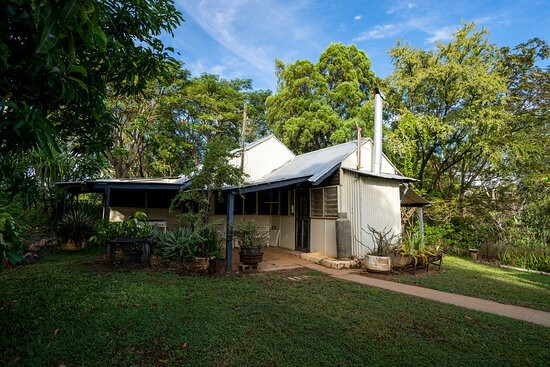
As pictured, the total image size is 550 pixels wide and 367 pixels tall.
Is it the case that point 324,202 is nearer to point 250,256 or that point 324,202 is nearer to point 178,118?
point 250,256

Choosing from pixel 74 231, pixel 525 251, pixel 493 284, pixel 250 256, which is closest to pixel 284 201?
pixel 250 256

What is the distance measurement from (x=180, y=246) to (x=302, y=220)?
4674mm

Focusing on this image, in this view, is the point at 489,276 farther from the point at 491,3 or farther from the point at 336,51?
the point at 336,51

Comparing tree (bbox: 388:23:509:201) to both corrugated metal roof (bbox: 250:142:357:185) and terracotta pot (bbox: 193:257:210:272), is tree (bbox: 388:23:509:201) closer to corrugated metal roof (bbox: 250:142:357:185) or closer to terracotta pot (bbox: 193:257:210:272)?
corrugated metal roof (bbox: 250:142:357:185)

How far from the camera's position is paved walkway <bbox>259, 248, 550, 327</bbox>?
15.3 feet

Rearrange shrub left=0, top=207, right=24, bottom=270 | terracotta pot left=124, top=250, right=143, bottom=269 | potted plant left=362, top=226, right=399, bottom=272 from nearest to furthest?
shrub left=0, top=207, right=24, bottom=270 < terracotta pot left=124, top=250, right=143, bottom=269 < potted plant left=362, top=226, right=399, bottom=272

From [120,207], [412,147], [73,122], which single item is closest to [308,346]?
[73,122]

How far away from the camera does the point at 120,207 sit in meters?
12.1

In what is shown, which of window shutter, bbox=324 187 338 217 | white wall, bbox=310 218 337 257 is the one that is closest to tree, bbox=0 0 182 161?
window shutter, bbox=324 187 338 217

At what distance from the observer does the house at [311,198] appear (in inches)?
350

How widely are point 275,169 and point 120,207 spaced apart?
257 inches

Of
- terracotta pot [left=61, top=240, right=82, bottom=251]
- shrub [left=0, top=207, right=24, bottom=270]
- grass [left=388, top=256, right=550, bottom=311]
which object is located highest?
shrub [left=0, top=207, right=24, bottom=270]

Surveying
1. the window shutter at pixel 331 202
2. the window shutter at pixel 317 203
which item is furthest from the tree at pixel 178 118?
the window shutter at pixel 331 202

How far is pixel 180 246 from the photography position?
280 inches
